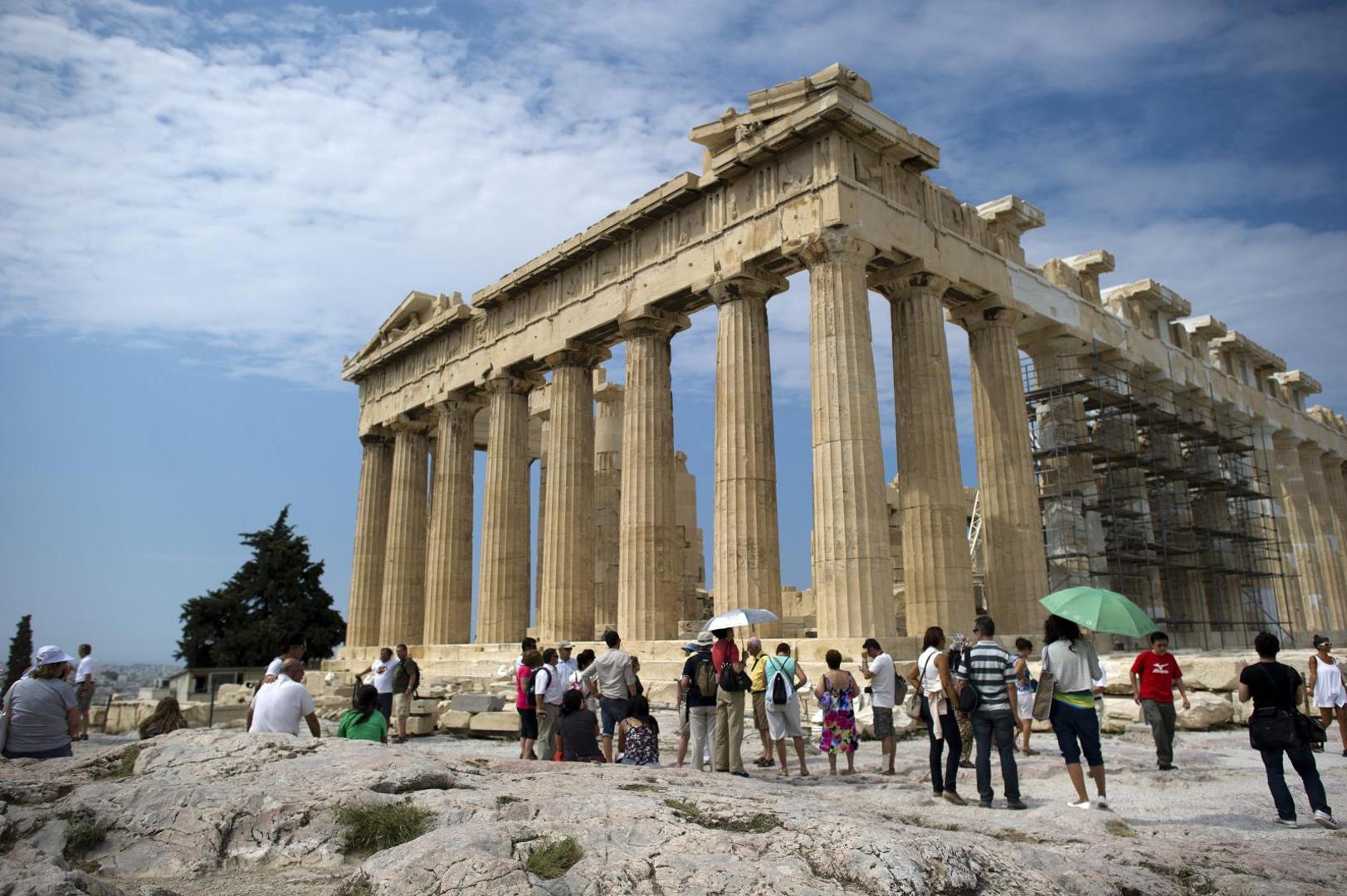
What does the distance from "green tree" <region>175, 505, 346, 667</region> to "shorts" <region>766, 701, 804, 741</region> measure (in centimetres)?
3210

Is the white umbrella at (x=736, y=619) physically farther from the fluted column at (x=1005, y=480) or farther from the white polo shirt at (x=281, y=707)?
the fluted column at (x=1005, y=480)

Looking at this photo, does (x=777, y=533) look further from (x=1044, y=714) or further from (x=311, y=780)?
(x=311, y=780)

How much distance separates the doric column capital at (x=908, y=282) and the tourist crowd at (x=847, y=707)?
9.85m

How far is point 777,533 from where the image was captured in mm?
19500

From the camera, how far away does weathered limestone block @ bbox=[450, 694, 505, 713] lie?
52.4 ft

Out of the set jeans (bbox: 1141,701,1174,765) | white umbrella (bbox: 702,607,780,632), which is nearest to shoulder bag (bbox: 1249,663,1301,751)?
jeans (bbox: 1141,701,1174,765)

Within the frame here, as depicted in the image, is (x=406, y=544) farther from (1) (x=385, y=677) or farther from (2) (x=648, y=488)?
(1) (x=385, y=677)

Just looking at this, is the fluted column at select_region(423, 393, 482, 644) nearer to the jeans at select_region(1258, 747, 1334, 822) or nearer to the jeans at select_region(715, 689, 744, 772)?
the jeans at select_region(715, 689, 744, 772)

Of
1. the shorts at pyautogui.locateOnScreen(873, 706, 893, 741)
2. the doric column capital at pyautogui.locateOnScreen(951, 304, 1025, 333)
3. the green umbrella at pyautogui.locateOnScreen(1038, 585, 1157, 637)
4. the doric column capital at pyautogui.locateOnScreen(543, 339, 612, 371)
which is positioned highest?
the doric column capital at pyautogui.locateOnScreen(543, 339, 612, 371)

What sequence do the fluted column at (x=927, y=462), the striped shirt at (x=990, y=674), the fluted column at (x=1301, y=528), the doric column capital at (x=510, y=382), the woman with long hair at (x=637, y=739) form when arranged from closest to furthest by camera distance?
the striped shirt at (x=990, y=674), the woman with long hair at (x=637, y=739), the fluted column at (x=927, y=462), the doric column capital at (x=510, y=382), the fluted column at (x=1301, y=528)

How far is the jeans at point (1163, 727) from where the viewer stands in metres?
9.96

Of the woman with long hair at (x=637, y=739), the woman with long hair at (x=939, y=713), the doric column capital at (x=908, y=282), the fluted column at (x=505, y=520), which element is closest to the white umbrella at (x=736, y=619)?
the woman with long hair at (x=637, y=739)

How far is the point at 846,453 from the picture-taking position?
17.6 meters

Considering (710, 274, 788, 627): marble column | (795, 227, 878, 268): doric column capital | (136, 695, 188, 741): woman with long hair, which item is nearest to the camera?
(136, 695, 188, 741): woman with long hair
